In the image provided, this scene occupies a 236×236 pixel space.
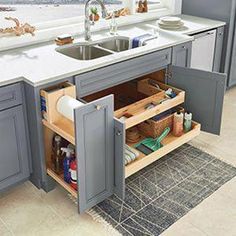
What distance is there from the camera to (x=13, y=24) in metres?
3.00

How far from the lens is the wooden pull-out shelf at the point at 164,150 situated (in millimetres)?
2650

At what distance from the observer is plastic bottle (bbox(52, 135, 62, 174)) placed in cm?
251

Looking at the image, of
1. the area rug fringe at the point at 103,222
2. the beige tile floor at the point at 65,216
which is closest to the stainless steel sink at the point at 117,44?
the beige tile floor at the point at 65,216

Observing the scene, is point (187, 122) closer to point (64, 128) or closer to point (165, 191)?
point (165, 191)

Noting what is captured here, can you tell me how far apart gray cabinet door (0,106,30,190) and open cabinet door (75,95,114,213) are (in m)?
0.48

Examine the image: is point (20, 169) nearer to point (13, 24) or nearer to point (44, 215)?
point (44, 215)

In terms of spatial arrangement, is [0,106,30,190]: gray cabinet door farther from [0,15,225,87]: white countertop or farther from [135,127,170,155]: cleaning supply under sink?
→ [135,127,170,155]: cleaning supply under sink

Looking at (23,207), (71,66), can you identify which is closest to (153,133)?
(71,66)

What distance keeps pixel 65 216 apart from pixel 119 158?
0.50 metres

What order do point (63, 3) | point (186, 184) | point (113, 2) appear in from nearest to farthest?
point (186, 184) < point (63, 3) < point (113, 2)

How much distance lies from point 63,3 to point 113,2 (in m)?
0.56

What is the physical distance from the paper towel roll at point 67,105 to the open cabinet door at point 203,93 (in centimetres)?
115

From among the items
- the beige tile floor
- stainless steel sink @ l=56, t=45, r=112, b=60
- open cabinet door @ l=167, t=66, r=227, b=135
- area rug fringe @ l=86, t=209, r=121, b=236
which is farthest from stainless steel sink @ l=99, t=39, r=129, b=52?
area rug fringe @ l=86, t=209, r=121, b=236

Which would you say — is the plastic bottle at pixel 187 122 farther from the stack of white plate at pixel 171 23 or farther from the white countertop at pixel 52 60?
the stack of white plate at pixel 171 23
